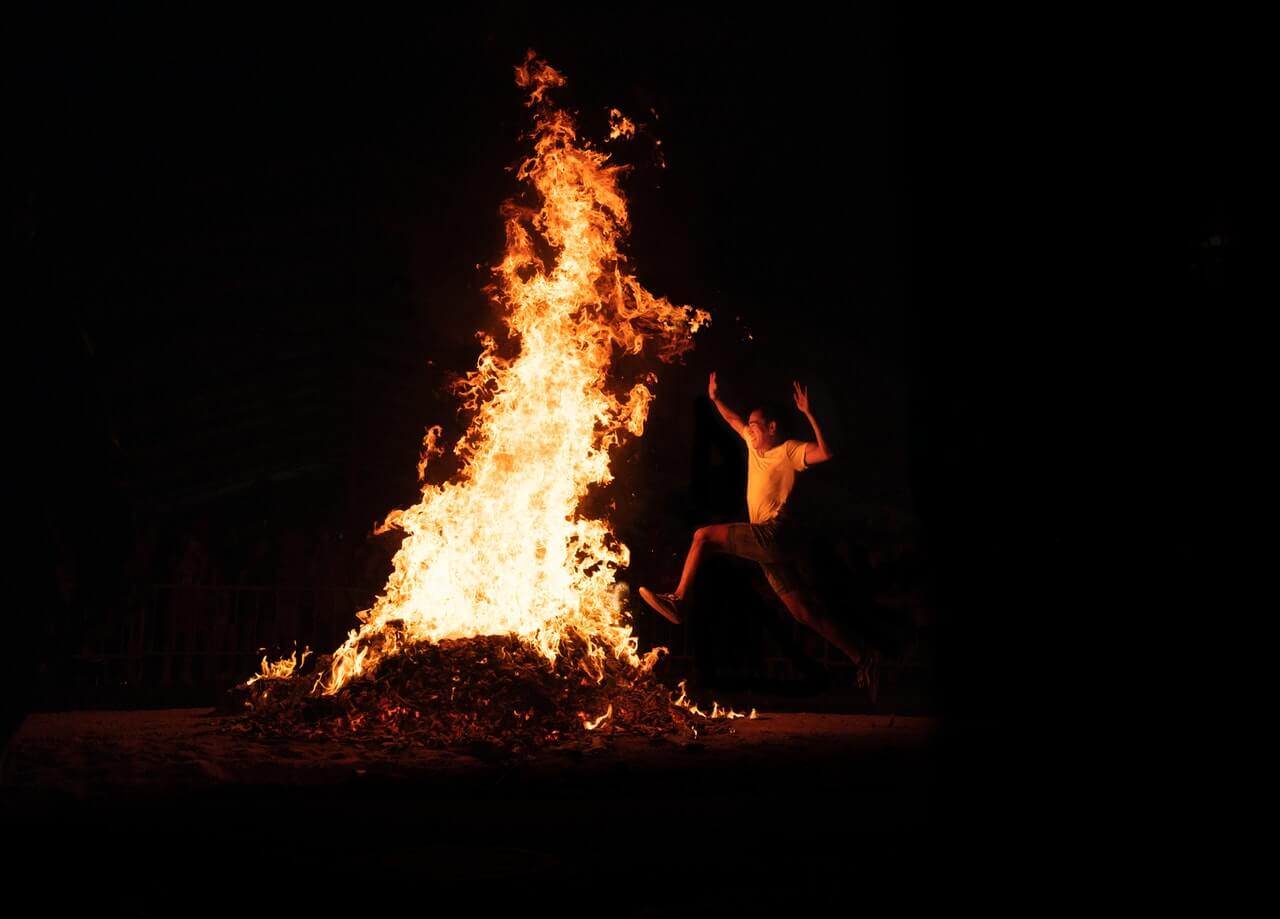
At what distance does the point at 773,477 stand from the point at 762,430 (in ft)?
1.55

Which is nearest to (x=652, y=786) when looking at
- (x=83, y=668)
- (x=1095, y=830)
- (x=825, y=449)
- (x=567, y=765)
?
(x=567, y=765)

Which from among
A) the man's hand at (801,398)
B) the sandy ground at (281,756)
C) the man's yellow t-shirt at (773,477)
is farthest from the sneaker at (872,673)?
the man's hand at (801,398)

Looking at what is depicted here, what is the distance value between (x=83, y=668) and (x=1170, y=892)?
10.6m

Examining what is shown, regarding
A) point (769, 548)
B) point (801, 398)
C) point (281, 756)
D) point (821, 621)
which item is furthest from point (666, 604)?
point (281, 756)

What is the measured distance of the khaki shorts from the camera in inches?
357

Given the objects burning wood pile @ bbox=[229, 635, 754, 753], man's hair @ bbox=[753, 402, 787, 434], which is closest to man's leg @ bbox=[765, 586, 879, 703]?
burning wood pile @ bbox=[229, 635, 754, 753]

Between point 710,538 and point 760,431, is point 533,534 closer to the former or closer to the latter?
point 710,538

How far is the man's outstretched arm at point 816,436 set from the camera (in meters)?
8.46

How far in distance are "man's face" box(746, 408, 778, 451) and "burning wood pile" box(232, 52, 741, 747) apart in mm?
1286

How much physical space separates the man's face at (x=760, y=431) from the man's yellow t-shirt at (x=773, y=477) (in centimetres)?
7

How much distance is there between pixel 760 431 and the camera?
9.30 meters

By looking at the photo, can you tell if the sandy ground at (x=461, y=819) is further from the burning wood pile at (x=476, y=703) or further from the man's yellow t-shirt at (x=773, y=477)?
the man's yellow t-shirt at (x=773, y=477)

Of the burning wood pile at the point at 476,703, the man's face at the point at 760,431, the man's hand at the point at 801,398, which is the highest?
the man's hand at the point at 801,398

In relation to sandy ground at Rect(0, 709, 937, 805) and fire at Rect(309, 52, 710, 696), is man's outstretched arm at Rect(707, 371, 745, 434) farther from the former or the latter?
sandy ground at Rect(0, 709, 937, 805)
